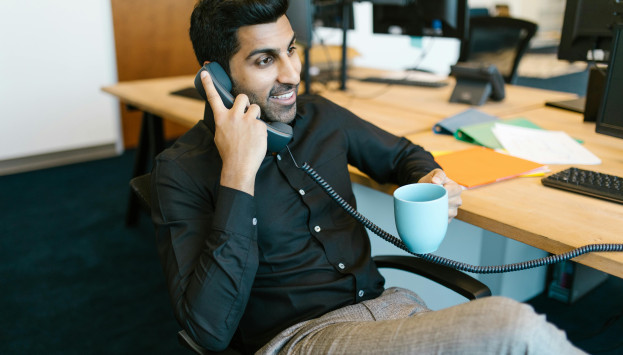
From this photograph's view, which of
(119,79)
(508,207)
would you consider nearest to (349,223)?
(508,207)

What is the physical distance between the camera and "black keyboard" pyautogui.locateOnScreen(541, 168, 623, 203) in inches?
47.9

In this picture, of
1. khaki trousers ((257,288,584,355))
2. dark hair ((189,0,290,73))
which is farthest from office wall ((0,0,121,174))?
khaki trousers ((257,288,584,355))

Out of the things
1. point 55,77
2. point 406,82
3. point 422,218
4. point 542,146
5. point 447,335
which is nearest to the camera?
point 447,335

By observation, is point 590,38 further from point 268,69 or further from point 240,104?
point 240,104

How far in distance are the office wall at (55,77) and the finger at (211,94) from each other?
9.75ft

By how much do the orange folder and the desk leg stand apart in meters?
1.71

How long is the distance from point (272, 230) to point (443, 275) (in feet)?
1.24

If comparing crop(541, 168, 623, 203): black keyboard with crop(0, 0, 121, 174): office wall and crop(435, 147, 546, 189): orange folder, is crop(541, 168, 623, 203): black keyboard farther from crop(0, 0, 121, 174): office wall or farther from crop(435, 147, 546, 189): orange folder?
crop(0, 0, 121, 174): office wall

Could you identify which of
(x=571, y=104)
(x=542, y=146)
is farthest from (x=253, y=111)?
(x=571, y=104)

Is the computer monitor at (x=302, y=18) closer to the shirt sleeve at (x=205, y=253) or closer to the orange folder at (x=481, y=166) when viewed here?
the orange folder at (x=481, y=166)

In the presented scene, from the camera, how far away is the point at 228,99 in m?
1.19

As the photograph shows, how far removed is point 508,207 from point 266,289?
0.55 meters

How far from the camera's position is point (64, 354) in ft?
6.43

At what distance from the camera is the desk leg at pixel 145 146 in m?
2.81
